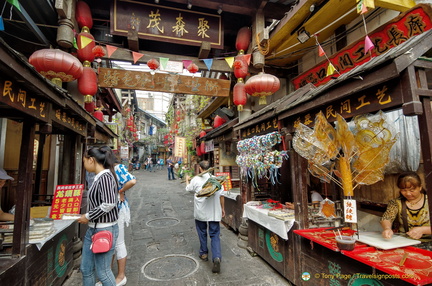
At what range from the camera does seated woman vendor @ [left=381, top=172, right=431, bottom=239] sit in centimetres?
314

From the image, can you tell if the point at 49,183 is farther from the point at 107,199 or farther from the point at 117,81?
the point at 107,199

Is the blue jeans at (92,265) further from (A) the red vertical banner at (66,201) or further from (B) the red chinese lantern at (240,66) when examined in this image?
(B) the red chinese lantern at (240,66)

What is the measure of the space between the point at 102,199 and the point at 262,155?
3594 mm

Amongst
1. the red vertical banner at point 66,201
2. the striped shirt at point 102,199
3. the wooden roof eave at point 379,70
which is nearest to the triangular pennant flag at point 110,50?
A: the red vertical banner at point 66,201

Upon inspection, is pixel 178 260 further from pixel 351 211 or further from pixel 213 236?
pixel 351 211

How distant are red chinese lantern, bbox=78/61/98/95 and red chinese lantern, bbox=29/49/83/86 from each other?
2.25ft

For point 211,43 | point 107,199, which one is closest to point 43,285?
point 107,199

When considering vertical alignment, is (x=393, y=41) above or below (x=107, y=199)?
above

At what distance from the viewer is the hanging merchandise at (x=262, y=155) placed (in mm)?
4887

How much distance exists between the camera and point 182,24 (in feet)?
23.4

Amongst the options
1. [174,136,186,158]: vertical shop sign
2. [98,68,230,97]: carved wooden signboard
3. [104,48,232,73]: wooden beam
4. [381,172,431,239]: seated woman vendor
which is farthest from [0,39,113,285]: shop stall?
[174,136,186,158]: vertical shop sign

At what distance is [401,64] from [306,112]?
1.75m

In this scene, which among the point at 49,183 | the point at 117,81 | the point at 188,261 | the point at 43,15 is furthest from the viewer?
the point at 49,183

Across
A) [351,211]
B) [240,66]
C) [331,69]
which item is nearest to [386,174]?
[351,211]
